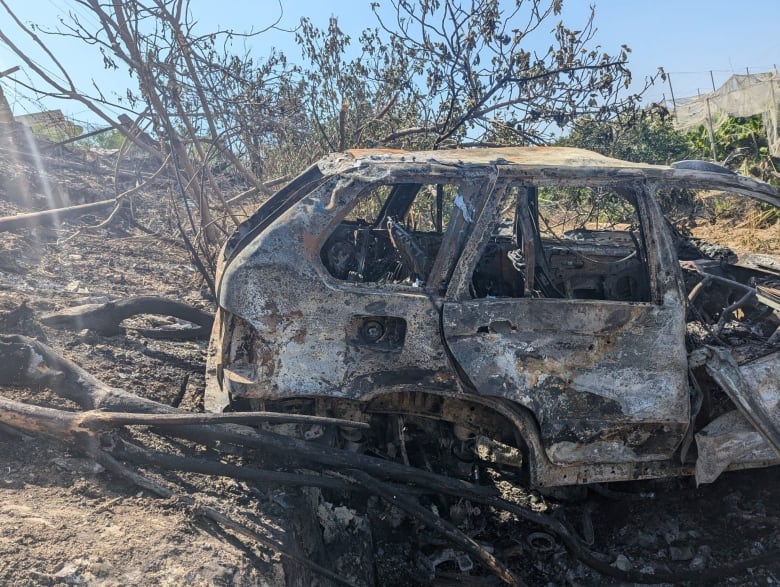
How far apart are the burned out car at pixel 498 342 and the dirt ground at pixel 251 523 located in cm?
53

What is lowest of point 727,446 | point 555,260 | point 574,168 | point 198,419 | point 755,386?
point 727,446

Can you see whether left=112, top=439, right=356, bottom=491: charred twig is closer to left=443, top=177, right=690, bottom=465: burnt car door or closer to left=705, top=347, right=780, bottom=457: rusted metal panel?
left=443, top=177, right=690, bottom=465: burnt car door

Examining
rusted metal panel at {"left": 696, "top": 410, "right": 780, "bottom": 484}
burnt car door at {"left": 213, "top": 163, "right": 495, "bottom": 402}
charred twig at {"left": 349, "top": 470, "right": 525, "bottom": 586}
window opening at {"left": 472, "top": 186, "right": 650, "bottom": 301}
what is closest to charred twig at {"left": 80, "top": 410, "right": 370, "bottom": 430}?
burnt car door at {"left": 213, "top": 163, "right": 495, "bottom": 402}

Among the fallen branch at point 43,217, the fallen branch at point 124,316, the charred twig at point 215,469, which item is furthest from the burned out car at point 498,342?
the fallen branch at point 43,217

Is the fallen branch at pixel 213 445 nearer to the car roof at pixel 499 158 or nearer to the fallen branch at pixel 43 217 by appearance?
the car roof at pixel 499 158

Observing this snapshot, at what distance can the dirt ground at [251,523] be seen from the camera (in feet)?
7.45

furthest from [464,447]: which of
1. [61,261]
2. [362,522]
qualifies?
[61,261]

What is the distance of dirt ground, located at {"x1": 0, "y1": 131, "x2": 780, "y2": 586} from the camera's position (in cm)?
227

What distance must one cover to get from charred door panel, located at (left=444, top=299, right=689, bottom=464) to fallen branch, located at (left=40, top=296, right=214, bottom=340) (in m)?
2.61

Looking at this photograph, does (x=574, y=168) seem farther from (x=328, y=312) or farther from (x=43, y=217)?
(x=43, y=217)

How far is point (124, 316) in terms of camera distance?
448cm

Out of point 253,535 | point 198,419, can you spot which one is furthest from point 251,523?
point 198,419

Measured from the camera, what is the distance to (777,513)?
3412 millimetres

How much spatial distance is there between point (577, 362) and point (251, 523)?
1.64m
